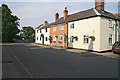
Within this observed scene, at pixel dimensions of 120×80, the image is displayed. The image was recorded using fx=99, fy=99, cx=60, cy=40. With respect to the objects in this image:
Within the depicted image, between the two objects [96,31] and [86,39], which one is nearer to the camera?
[96,31]

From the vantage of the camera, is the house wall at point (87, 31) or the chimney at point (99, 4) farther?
the chimney at point (99, 4)

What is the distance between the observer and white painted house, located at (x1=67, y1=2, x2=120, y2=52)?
1459cm

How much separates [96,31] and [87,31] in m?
1.66

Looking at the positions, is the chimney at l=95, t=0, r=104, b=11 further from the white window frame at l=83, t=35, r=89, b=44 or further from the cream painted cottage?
the white window frame at l=83, t=35, r=89, b=44

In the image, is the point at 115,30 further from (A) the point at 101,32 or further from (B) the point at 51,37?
(B) the point at 51,37

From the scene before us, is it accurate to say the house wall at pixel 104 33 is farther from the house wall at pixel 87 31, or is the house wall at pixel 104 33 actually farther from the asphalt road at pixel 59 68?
the asphalt road at pixel 59 68

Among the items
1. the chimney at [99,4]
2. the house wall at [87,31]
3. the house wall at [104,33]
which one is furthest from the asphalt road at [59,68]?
the chimney at [99,4]

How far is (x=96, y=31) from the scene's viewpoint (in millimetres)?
14797

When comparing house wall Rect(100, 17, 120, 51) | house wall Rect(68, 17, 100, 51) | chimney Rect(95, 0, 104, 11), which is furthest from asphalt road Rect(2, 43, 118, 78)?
chimney Rect(95, 0, 104, 11)

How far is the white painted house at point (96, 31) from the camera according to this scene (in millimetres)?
14594

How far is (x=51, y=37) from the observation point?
26562 millimetres

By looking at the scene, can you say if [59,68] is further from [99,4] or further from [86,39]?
[99,4]

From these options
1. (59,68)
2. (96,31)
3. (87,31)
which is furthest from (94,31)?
(59,68)

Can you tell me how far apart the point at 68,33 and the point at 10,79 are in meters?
16.7
